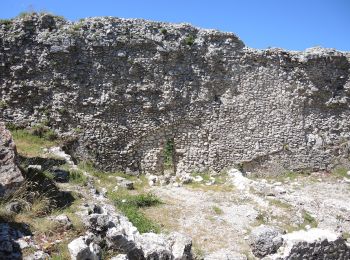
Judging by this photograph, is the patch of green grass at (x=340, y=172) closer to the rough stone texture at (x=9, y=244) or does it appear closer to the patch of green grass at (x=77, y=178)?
the patch of green grass at (x=77, y=178)

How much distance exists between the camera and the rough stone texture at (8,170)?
7.91 metres

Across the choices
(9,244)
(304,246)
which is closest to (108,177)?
(304,246)

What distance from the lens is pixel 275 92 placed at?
741 inches

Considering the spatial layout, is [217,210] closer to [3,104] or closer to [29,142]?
[29,142]

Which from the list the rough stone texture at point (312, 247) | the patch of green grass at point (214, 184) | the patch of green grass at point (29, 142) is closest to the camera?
the rough stone texture at point (312, 247)

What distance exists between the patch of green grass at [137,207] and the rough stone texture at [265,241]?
96.8 inches

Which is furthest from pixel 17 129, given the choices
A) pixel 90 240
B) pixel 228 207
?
pixel 90 240

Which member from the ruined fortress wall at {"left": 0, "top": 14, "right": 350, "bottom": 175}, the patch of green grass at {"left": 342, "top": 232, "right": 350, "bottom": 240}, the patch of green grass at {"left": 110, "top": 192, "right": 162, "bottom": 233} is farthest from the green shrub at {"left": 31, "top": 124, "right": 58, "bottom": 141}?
the patch of green grass at {"left": 342, "top": 232, "right": 350, "bottom": 240}

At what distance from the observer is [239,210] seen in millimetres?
12766

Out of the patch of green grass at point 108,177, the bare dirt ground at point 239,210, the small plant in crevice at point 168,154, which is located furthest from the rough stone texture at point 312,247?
the small plant in crevice at point 168,154

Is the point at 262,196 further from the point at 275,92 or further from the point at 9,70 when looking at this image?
the point at 9,70

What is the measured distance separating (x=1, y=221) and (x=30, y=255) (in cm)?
114

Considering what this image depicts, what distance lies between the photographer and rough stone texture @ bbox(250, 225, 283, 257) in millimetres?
8930

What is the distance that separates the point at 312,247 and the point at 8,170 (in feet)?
21.0
